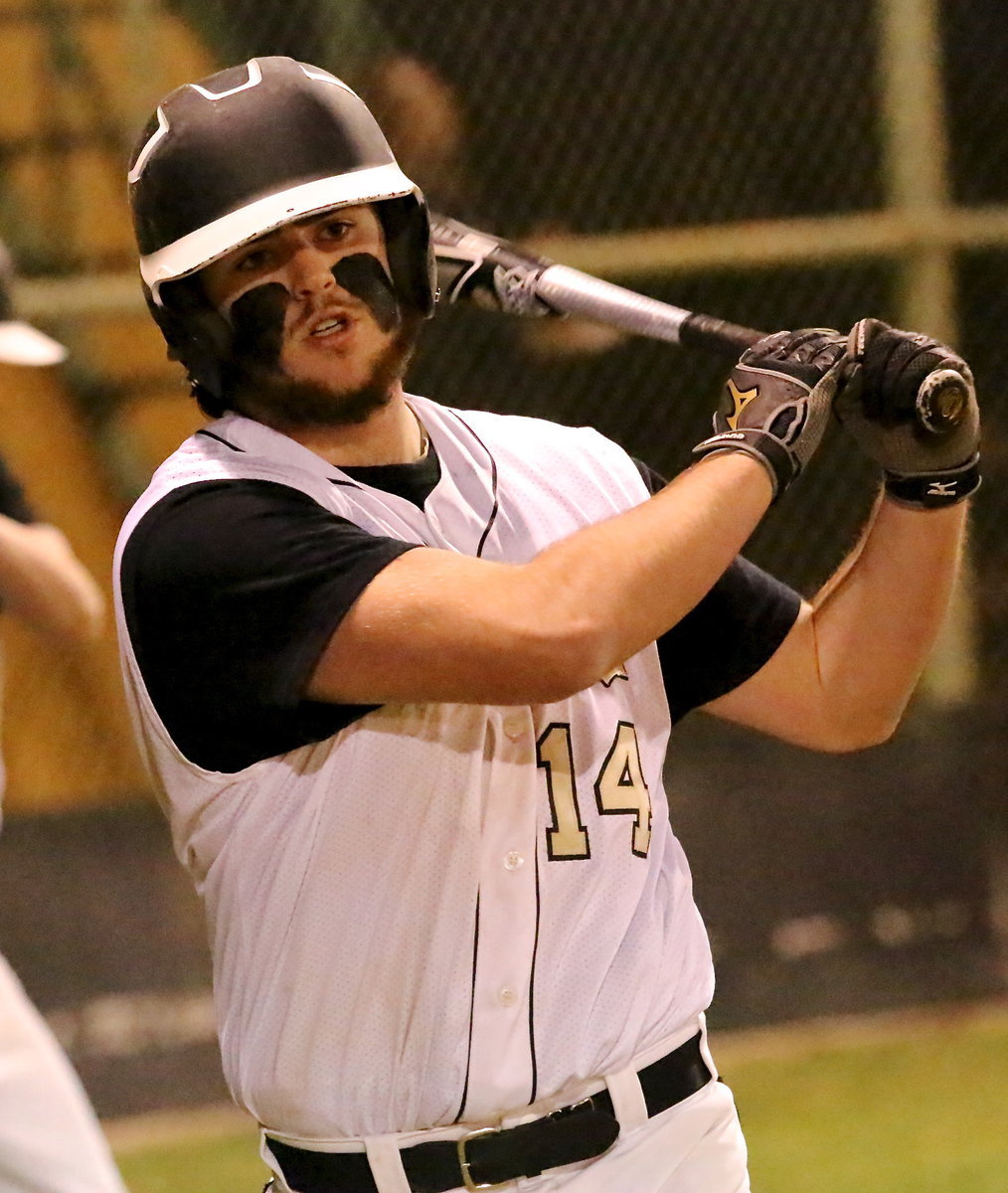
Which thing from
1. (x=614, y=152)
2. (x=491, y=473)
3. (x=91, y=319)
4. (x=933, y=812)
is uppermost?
(x=614, y=152)

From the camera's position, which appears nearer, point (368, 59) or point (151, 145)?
point (151, 145)

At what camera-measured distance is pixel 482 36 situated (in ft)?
16.7

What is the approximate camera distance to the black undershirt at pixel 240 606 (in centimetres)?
194

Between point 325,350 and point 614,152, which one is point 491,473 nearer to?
point 325,350

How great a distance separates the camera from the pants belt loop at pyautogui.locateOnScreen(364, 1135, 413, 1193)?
2084 millimetres

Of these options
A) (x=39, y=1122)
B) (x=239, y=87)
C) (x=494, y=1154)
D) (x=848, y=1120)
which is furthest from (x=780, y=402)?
(x=848, y=1120)

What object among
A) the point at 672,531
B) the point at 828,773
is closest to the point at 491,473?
the point at 672,531

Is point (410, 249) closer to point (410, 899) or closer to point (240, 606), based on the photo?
point (240, 606)

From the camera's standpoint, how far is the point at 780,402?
2104 mm

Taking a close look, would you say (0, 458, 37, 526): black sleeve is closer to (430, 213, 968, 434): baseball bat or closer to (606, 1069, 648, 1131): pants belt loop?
(430, 213, 968, 434): baseball bat

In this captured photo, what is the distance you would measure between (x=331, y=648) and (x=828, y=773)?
130 inches

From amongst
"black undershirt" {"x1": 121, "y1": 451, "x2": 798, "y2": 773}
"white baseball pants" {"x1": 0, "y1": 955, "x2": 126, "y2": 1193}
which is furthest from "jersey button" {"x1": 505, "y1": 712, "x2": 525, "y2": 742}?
"white baseball pants" {"x1": 0, "y1": 955, "x2": 126, "y2": 1193}

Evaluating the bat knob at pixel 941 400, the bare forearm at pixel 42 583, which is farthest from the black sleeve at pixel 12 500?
the bat knob at pixel 941 400

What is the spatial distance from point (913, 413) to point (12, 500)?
5.36 ft
